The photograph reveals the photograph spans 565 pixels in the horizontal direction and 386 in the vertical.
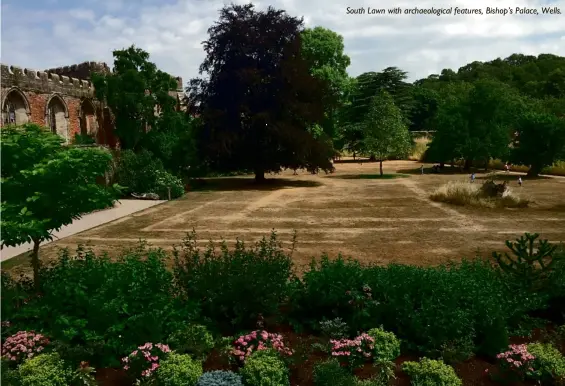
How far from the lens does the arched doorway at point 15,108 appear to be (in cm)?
2230

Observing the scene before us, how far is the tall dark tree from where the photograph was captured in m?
28.1

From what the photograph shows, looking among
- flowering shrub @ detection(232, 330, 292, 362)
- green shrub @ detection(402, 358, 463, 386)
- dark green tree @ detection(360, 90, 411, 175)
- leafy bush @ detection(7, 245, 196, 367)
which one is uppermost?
dark green tree @ detection(360, 90, 411, 175)

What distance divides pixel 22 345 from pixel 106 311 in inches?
35.7

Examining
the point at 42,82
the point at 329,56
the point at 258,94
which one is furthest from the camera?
the point at 329,56

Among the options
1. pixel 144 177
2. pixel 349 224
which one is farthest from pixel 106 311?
pixel 144 177

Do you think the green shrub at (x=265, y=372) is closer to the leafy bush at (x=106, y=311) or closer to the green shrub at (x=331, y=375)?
the green shrub at (x=331, y=375)

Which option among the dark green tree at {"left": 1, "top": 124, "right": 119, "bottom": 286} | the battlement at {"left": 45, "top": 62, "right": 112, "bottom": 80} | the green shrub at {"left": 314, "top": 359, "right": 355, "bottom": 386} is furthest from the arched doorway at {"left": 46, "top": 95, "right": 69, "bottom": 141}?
the green shrub at {"left": 314, "top": 359, "right": 355, "bottom": 386}

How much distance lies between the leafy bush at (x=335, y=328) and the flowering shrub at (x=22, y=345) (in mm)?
3186

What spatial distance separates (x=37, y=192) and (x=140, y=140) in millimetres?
23687

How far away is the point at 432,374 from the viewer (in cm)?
470

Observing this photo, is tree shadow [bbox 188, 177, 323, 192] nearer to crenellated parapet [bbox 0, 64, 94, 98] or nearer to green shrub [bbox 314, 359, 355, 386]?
crenellated parapet [bbox 0, 64, 94, 98]

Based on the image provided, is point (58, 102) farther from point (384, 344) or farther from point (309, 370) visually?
point (384, 344)

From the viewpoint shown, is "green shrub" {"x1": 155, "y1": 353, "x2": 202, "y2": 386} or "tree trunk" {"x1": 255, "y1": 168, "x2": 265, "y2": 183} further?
"tree trunk" {"x1": 255, "y1": 168, "x2": 265, "y2": 183}

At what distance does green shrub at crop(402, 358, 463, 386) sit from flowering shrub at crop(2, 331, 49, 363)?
4.02 metres
